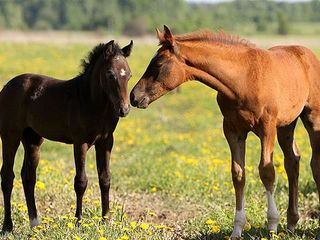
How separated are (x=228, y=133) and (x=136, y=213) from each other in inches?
91.4

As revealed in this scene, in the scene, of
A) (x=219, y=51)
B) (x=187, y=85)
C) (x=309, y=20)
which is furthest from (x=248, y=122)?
(x=309, y=20)

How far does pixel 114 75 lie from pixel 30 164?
177cm

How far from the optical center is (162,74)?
586 cm

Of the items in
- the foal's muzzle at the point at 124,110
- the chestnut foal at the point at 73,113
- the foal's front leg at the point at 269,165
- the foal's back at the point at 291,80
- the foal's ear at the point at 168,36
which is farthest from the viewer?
the chestnut foal at the point at 73,113

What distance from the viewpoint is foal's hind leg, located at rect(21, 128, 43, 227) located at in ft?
24.4

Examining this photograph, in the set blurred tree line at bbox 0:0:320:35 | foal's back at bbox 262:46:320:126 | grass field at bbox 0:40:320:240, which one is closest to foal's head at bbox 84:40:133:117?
grass field at bbox 0:40:320:240

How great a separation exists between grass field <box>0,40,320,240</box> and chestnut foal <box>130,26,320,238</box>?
2.50 feet

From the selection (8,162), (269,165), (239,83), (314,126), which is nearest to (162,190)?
(8,162)

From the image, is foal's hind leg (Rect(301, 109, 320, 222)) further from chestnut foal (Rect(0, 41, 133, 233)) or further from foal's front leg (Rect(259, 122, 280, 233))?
chestnut foal (Rect(0, 41, 133, 233))

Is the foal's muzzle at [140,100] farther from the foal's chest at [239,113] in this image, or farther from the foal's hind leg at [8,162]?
the foal's hind leg at [8,162]

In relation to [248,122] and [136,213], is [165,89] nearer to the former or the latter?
[248,122]

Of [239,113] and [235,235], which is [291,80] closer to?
[239,113]

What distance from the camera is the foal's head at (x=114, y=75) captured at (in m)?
6.35

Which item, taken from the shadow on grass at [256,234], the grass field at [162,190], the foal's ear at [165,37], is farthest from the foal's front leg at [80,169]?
the foal's ear at [165,37]
